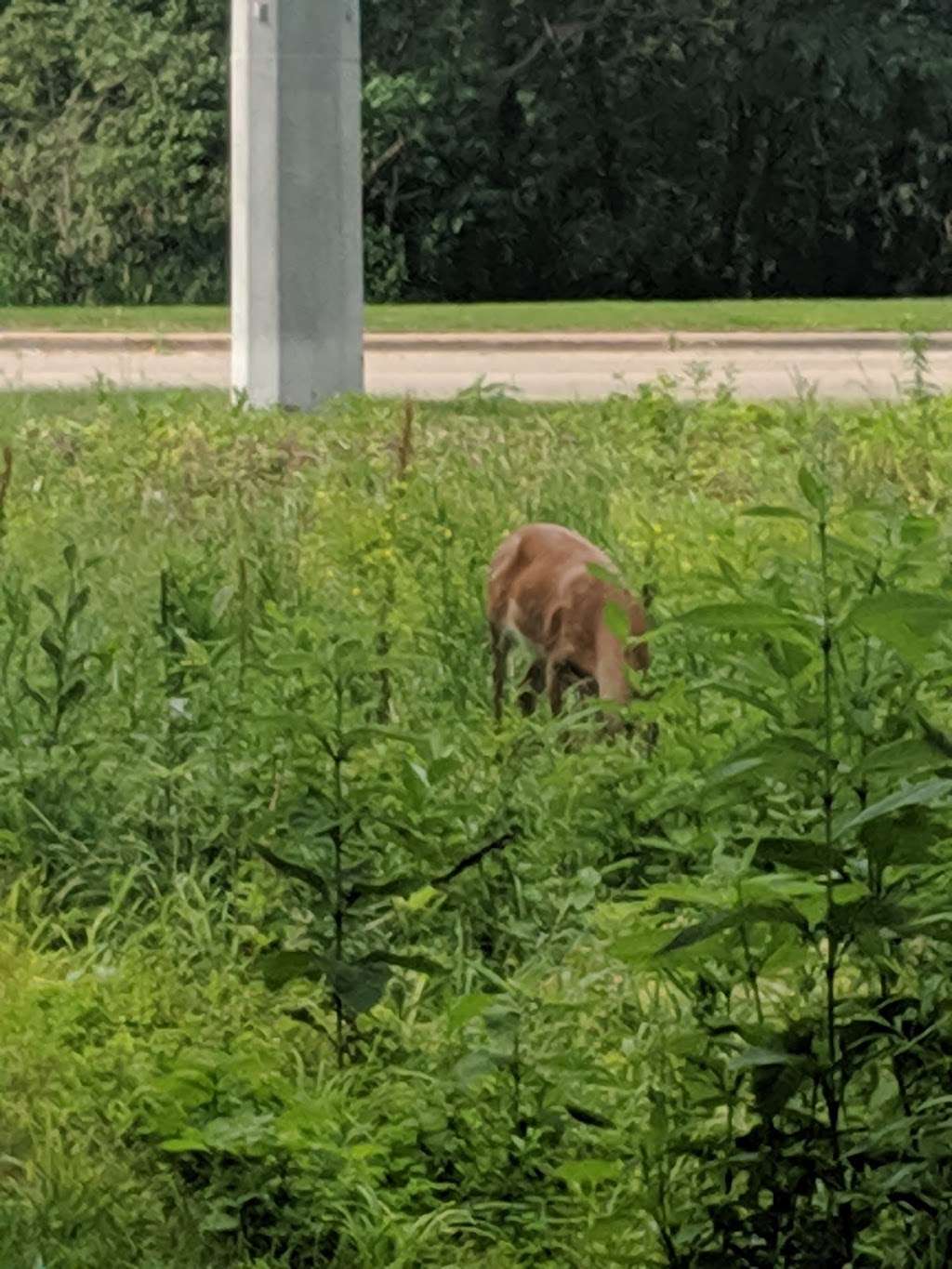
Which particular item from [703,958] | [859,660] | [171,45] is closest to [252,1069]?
[703,958]

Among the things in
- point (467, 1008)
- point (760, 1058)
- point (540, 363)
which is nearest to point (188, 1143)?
point (467, 1008)

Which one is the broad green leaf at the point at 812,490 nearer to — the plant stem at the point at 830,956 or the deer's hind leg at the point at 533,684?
the plant stem at the point at 830,956

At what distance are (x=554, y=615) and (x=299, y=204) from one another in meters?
6.14

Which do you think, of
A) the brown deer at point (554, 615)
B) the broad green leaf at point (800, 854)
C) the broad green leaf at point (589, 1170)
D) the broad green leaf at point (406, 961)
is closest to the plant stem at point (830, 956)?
the broad green leaf at point (800, 854)

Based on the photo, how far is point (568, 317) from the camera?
23.1 meters

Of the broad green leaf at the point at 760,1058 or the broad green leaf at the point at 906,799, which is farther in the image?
the broad green leaf at the point at 760,1058

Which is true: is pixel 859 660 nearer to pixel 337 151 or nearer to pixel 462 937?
pixel 462 937

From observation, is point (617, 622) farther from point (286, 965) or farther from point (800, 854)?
point (800, 854)

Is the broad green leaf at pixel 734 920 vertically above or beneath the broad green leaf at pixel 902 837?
beneath

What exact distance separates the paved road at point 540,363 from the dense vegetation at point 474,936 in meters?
7.32

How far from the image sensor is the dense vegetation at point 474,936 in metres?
4.21

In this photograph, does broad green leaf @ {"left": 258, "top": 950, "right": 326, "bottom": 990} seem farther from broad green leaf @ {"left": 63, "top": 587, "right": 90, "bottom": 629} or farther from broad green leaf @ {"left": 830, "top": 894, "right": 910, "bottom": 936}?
broad green leaf @ {"left": 63, "top": 587, "right": 90, "bottom": 629}

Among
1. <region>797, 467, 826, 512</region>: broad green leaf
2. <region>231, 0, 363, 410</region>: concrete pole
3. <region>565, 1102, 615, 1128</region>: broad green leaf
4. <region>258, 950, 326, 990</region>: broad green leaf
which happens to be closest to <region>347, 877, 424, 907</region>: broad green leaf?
<region>258, 950, 326, 990</region>: broad green leaf

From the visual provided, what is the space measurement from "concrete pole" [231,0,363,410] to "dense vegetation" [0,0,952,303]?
14685mm
